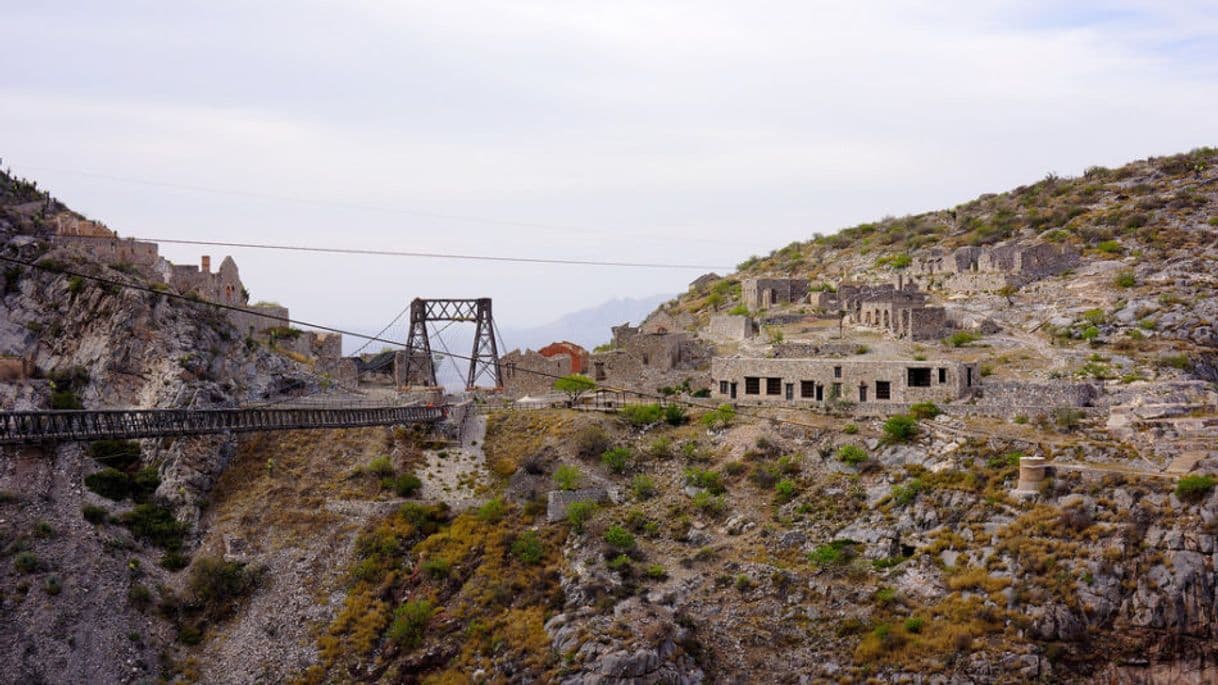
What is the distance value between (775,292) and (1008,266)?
10.6m

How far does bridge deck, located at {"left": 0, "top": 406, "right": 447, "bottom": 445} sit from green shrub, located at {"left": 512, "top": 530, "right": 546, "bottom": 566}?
8.69m

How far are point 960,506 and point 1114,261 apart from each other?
22.0 m

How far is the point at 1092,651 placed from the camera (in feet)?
96.1

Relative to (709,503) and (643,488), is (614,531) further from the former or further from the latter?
(709,503)

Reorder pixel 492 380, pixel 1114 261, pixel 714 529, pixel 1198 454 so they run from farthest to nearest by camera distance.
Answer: pixel 492 380 < pixel 1114 261 < pixel 714 529 < pixel 1198 454

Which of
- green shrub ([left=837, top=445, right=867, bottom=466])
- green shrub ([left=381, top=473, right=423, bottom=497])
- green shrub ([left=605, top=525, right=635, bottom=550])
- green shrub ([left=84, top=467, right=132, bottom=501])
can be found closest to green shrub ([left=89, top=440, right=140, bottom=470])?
green shrub ([left=84, top=467, right=132, bottom=501])

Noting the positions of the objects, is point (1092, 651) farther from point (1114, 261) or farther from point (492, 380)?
point (492, 380)

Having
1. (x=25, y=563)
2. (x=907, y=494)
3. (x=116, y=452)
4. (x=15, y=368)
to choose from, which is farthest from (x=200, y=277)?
(x=907, y=494)

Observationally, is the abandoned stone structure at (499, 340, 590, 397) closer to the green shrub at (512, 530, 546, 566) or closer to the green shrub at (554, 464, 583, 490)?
the green shrub at (554, 464, 583, 490)

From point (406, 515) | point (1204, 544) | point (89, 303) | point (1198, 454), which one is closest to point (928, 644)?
point (1204, 544)

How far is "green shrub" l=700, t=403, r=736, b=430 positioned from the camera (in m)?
41.0

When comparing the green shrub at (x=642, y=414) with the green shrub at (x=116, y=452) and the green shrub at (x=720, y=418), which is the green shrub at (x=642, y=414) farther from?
the green shrub at (x=116, y=452)

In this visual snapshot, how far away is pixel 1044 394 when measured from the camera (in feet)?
126

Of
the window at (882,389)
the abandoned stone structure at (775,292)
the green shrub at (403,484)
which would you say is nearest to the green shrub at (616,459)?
the green shrub at (403,484)
